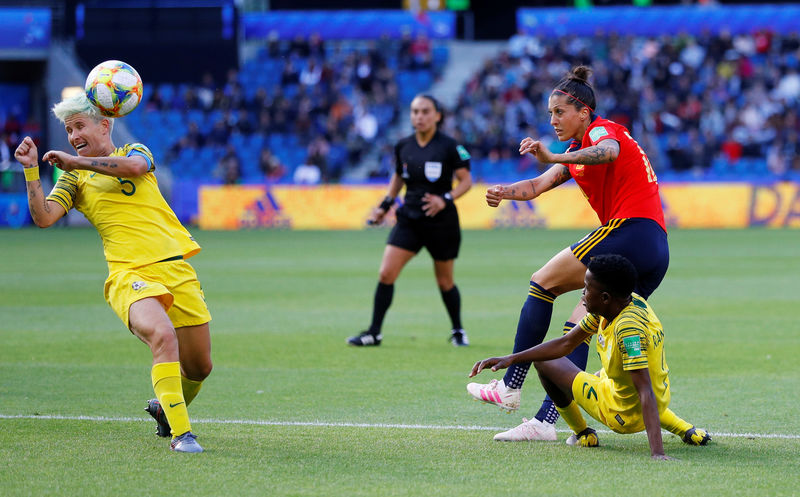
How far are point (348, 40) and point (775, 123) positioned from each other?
15.1 metres

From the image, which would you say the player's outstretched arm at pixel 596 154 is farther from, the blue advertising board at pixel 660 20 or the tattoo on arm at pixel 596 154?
the blue advertising board at pixel 660 20

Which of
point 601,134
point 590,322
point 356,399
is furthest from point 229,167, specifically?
point 590,322

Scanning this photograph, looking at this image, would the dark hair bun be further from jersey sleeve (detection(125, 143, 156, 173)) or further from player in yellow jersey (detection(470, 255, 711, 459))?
jersey sleeve (detection(125, 143, 156, 173))

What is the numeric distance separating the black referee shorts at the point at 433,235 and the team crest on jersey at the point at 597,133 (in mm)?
4731

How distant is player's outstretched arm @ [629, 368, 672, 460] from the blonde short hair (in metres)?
3.24

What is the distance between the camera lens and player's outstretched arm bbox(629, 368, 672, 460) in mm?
5488

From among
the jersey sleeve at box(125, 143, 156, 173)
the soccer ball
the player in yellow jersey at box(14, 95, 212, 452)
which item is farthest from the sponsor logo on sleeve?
the soccer ball

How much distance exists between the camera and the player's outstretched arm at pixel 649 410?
5.49 meters

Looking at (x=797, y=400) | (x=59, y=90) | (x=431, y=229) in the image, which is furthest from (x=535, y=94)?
(x=797, y=400)

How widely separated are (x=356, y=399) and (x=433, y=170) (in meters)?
3.83

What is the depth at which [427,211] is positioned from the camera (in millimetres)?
10664

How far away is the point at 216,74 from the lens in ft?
121

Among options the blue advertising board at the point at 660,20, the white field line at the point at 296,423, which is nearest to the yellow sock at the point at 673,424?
the white field line at the point at 296,423

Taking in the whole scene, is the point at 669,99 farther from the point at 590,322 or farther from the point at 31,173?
the point at 31,173
